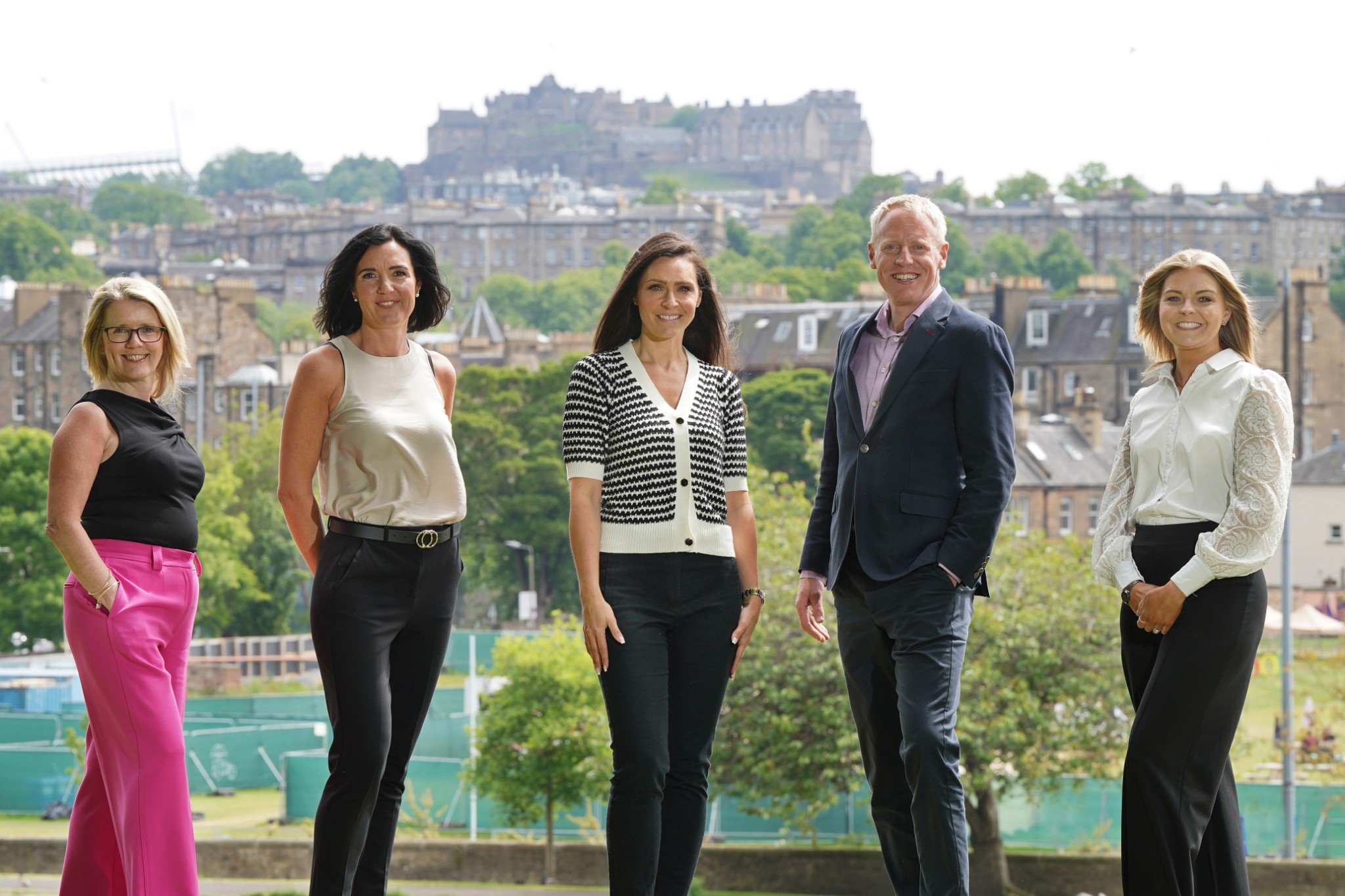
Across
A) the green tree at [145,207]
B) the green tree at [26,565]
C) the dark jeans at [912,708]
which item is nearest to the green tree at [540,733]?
the dark jeans at [912,708]

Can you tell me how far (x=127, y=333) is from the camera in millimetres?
5246

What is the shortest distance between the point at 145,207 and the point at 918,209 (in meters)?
186

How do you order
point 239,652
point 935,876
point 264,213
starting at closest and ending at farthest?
point 935,876, point 239,652, point 264,213

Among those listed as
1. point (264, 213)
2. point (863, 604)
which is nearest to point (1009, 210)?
point (264, 213)

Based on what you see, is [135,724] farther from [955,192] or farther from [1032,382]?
[955,192]

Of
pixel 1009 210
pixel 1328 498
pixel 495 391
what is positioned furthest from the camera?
pixel 1009 210

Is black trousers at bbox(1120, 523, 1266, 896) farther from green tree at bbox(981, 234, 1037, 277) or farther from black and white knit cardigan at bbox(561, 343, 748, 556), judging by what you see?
green tree at bbox(981, 234, 1037, 277)

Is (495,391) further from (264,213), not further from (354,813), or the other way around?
(264,213)

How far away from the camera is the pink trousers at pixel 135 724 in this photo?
5.00m

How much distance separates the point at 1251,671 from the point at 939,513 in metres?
0.99

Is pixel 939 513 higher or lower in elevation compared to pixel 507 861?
higher

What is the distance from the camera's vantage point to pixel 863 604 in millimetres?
5238

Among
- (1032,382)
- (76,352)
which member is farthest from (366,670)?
(76,352)

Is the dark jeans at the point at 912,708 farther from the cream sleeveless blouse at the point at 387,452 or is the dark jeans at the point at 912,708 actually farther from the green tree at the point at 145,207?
the green tree at the point at 145,207
